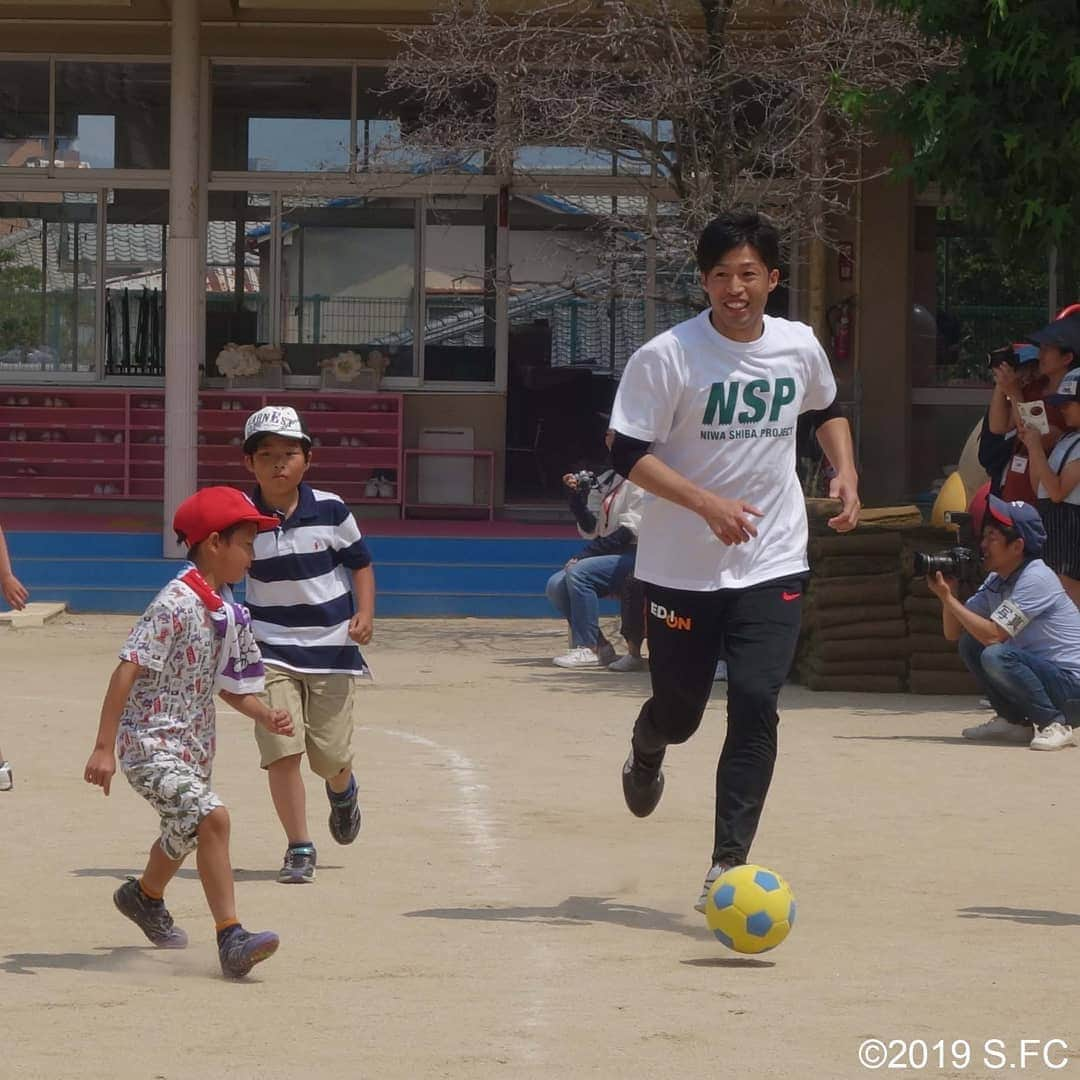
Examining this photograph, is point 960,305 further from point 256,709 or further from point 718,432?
point 256,709

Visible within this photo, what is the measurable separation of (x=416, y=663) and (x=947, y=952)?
26.2 feet

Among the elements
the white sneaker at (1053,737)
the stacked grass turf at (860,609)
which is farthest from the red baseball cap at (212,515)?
the stacked grass turf at (860,609)

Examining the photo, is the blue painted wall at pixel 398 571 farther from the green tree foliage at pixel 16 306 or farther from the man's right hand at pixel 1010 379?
the man's right hand at pixel 1010 379

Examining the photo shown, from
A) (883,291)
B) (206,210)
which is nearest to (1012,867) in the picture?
(883,291)

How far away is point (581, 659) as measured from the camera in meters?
13.1

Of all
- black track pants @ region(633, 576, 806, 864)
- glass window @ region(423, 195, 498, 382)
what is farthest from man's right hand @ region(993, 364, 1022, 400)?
glass window @ region(423, 195, 498, 382)

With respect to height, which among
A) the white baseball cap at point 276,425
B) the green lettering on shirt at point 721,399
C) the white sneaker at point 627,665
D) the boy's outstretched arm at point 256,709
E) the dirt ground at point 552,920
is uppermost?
the green lettering on shirt at point 721,399

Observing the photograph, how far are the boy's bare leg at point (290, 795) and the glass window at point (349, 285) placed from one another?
12.9 m

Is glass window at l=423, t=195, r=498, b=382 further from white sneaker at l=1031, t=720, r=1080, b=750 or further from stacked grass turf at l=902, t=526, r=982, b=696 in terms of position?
white sneaker at l=1031, t=720, r=1080, b=750

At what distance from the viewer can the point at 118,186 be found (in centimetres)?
1905

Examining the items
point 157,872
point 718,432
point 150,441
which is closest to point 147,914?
point 157,872

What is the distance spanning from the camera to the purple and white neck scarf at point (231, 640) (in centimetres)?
550

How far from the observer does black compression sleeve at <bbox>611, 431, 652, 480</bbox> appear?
5.84 metres

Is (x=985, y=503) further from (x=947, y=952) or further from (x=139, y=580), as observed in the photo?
(x=139, y=580)
